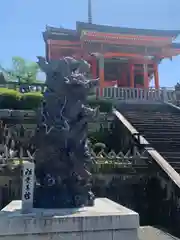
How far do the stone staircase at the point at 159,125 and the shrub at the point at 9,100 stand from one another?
505 centimetres

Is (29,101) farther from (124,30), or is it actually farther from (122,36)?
(124,30)

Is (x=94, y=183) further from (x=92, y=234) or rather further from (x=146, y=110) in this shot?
(x=146, y=110)

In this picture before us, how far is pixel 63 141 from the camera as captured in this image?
201 inches

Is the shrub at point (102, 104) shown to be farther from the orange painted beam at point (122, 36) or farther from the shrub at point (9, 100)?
the orange painted beam at point (122, 36)

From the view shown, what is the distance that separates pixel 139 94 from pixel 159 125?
4941mm

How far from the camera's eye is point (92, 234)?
4066 millimetres

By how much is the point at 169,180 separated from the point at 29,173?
443 centimetres

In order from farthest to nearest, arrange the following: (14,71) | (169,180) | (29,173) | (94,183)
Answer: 1. (14,71)
2. (94,183)
3. (169,180)
4. (29,173)

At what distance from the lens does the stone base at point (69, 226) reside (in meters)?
3.93

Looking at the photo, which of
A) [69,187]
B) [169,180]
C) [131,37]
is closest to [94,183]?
[169,180]

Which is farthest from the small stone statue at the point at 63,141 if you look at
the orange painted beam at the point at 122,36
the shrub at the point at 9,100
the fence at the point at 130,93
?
the orange painted beam at the point at 122,36

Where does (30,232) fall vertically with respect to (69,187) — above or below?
below

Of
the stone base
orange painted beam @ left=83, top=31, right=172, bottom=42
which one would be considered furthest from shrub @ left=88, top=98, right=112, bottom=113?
the stone base

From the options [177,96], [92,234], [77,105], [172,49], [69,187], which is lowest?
[92,234]
